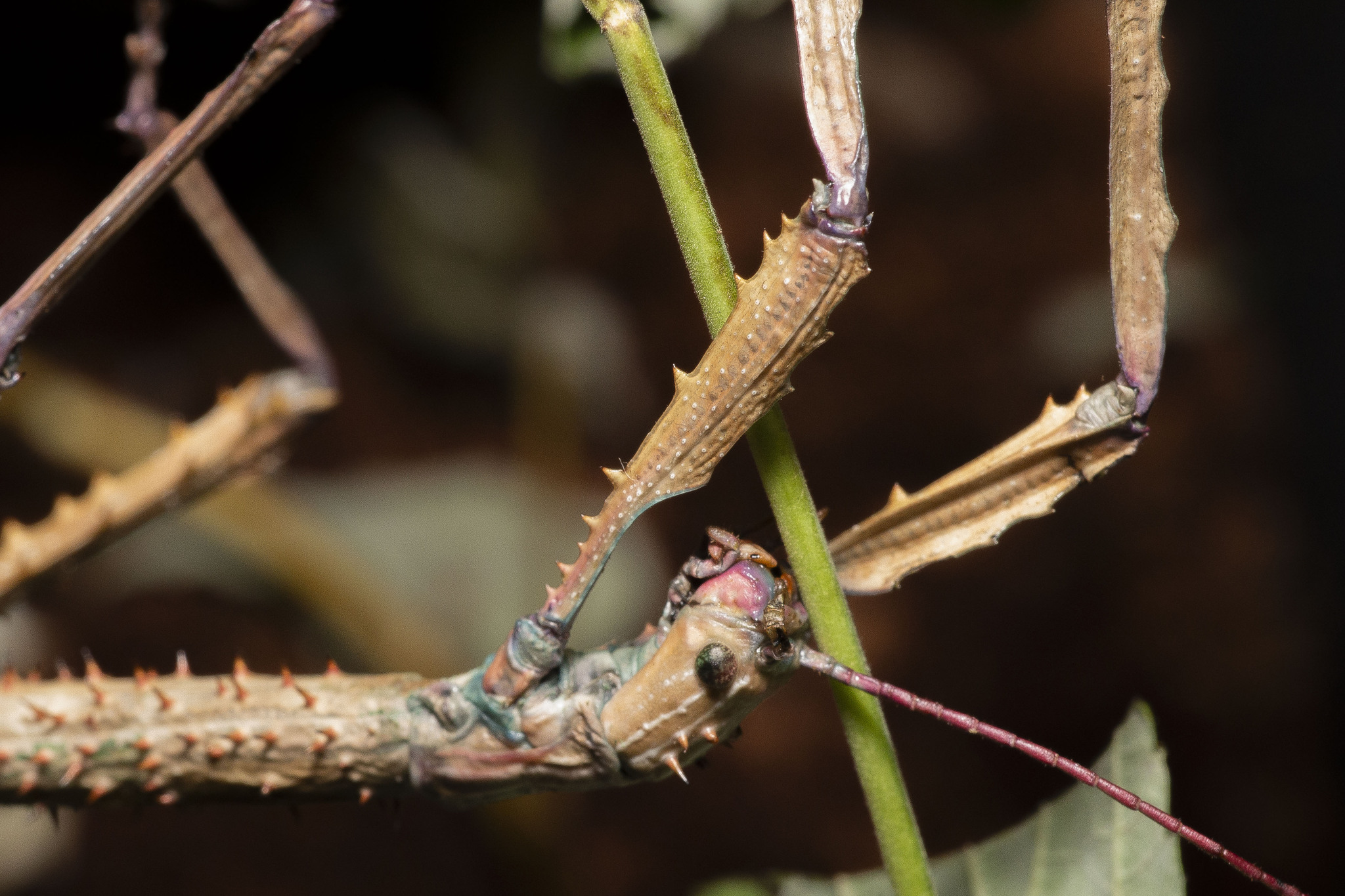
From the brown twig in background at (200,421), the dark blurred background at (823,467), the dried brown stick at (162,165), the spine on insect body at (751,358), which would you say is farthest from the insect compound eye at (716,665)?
the dark blurred background at (823,467)

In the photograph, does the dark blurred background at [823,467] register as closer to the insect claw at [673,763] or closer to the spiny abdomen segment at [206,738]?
the spiny abdomen segment at [206,738]

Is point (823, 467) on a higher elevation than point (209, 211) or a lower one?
higher

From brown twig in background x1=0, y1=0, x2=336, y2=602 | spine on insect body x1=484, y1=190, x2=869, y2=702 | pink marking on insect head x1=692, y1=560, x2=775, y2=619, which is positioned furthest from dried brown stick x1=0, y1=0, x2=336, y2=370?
pink marking on insect head x1=692, y1=560, x2=775, y2=619

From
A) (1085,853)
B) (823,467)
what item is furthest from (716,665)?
(823,467)

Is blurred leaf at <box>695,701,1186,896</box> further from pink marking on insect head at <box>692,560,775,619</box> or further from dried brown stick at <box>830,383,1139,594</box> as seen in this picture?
pink marking on insect head at <box>692,560,775,619</box>

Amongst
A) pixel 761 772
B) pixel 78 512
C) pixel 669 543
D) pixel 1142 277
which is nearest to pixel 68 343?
pixel 78 512

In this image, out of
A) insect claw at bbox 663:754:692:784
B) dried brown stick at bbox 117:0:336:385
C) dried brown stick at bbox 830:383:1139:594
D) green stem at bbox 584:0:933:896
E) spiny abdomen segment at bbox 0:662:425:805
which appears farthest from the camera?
dried brown stick at bbox 117:0:336:385

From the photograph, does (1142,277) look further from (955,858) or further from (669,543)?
(669,543)

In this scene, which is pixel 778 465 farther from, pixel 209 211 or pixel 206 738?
pixel 209 211
